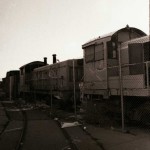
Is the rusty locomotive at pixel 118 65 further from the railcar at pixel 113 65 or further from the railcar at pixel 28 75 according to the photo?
the railcar at pixel 28 75

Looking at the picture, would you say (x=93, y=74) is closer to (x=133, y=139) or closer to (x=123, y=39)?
(x=123, y=39)

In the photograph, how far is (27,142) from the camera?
24.0 feet

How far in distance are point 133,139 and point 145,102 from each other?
1.86 meters

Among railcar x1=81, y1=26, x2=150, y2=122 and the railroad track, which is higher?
railcar x1=81, y1=26, x2=150, y2=122

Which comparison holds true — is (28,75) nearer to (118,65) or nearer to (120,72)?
(118,65)

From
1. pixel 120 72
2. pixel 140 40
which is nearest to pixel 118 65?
pixel 140 40

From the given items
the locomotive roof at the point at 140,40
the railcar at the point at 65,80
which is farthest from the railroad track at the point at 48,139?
the railcar at the point at 65,80

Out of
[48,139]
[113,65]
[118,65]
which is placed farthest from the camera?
[113,65]

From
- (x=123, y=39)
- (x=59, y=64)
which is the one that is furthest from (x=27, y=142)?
(x=59, y=64)

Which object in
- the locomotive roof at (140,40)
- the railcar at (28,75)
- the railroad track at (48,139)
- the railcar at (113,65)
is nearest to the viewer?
the railroad track at (48,139)

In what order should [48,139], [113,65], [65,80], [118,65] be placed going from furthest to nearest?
1. [65,80]
2. [113,65]
3. [118,65]
4. [48,139]

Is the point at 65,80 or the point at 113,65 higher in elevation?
the point at 113,65

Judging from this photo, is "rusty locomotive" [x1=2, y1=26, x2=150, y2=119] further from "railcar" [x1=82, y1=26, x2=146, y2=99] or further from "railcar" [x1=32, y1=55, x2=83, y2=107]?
"railcar" [x1=32, y1=55, x2=83, y2=107]

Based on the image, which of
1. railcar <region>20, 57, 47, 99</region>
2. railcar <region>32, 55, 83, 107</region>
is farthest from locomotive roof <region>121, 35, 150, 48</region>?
railcar <region>20, 57, 47, 99</region>
